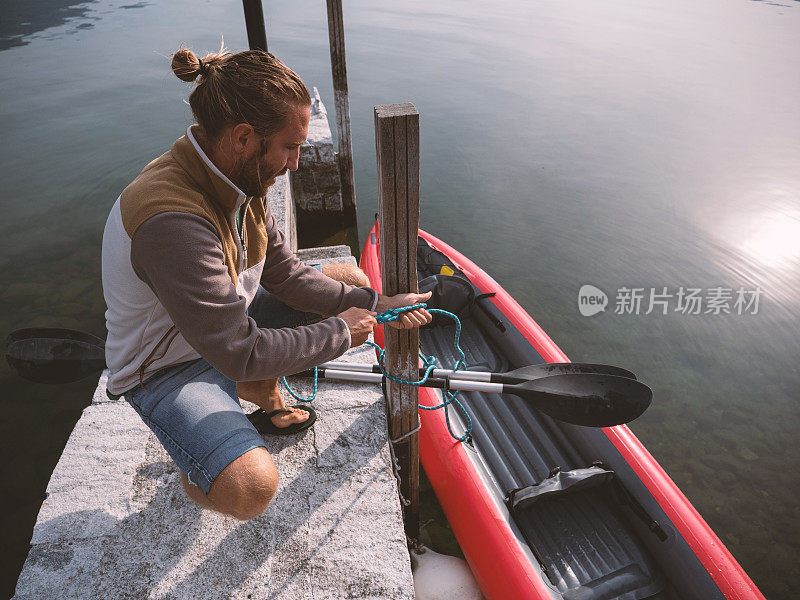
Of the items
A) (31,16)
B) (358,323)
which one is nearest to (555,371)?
(358,323)

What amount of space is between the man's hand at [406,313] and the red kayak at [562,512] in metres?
1.25

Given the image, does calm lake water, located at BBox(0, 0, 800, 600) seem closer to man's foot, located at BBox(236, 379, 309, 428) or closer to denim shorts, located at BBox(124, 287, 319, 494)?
man's foot, located at BBox(236, 379, 309, 428)

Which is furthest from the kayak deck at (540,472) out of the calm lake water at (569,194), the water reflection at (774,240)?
the water reflection at (774,240)

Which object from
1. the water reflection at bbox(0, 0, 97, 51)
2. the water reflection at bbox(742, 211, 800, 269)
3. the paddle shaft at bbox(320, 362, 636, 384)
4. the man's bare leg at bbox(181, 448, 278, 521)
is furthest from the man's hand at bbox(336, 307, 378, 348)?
the water reflection at bbox(0, 0, 97, 51)

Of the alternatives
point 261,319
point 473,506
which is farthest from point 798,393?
point 261,319

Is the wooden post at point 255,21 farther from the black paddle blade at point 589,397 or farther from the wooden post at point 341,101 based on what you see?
the black paddle blade at point 589,397

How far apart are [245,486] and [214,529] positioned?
0.55 m

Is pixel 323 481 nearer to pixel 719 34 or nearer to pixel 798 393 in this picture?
pixel 798 393

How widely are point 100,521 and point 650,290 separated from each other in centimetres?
601

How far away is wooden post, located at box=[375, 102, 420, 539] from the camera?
153cm

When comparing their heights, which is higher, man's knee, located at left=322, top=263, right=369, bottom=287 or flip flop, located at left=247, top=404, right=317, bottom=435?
man's knee, located at left=322, top=263, right=369, bottom=287

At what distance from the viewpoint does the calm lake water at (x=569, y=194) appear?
4008 mm

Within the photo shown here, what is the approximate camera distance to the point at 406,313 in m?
1.85

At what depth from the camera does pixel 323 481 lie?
7.09 ft
